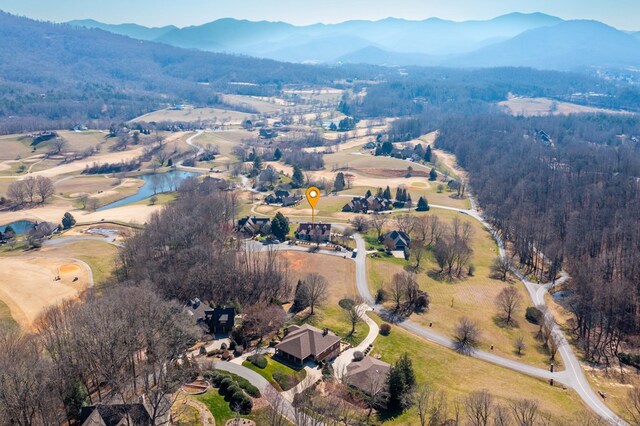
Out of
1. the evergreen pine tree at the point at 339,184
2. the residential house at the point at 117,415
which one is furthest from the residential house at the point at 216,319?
the evergreen pine tree at the point at 339,184

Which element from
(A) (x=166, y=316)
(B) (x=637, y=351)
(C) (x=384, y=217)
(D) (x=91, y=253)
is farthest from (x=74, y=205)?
(B) (x=637, y=351)

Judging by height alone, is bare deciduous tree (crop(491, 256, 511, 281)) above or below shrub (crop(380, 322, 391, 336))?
below

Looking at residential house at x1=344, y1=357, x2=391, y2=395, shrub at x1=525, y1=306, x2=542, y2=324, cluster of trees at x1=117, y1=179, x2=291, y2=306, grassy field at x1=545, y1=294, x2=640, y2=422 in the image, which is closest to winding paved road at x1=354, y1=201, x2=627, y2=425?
grassy field at x1=545, y1=294, x2=640, y2=422

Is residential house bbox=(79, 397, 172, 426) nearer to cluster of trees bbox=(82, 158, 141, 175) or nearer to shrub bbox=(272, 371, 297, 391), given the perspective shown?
shrub bbox=(272, 371, 297, 391)

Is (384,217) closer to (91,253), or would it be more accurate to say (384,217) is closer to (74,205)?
(91,253)

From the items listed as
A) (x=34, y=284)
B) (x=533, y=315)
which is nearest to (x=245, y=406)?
(x=533, y=315)

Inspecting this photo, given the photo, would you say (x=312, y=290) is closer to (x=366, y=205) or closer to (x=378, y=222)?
(x=378, y=222)
